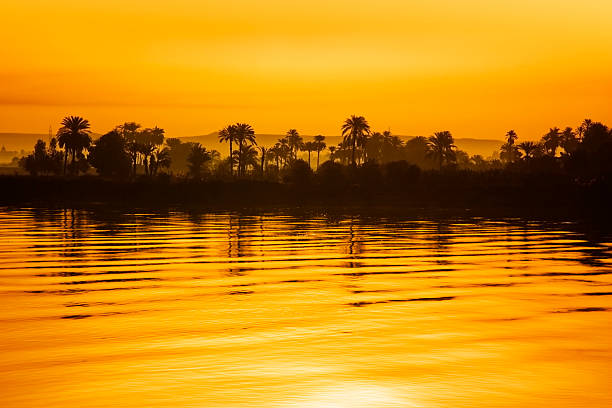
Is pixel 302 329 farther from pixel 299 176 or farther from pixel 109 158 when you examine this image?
pixel 109 158

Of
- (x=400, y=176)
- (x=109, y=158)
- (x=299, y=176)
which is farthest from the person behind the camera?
(x=109, y=158)

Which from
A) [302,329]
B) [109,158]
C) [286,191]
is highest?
[109,158]

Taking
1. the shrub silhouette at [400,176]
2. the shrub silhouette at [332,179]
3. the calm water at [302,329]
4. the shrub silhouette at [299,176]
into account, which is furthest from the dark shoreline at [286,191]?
the calm water at [302,329]

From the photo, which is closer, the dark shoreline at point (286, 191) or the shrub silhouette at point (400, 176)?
the dark shoreline at point (286, 191)

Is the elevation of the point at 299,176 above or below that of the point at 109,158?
below

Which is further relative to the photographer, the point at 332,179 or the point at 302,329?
the point at 332,179

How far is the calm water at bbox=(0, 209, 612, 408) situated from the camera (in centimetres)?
1325

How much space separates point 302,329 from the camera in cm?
1845

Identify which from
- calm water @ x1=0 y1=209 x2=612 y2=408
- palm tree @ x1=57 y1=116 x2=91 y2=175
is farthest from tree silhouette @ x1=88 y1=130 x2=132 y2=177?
calm water @ x1=0 y1=209 x2=612 y2=408

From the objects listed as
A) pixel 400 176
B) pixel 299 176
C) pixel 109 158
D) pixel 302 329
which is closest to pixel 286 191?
pixel 299 176

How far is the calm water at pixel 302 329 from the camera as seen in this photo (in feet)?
43.5

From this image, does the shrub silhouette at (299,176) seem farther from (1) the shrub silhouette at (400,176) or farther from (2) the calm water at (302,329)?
(2) the calm water at (302,329)

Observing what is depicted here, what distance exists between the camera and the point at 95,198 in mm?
145500

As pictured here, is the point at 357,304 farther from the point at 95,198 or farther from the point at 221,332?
the point at 95,198
